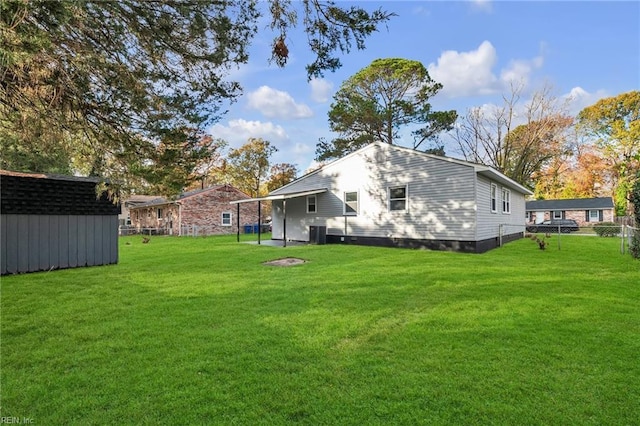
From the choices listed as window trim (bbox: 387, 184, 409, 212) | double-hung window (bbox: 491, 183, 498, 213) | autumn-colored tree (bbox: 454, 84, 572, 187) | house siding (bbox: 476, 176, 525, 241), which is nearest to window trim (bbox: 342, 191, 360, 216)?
window trim (bbox: 387, 184, 409, 212)

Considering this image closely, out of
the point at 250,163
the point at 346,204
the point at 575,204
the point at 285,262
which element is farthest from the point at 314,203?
the point at 575,204

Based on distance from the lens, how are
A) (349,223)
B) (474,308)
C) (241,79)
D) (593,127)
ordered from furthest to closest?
(593,127)
(349,223)
(241,79)
(474,308)

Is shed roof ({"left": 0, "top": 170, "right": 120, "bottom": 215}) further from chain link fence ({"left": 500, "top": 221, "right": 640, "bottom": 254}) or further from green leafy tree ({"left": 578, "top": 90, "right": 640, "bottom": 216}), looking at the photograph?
green leafy tree ({"left": 578, "top": 90, "right": 640, "bottom": 216})

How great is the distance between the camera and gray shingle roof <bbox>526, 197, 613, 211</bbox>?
31766mm

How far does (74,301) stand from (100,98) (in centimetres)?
308

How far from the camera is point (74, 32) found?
4348 millimetres

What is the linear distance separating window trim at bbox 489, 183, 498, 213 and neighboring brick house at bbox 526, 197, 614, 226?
24.3m

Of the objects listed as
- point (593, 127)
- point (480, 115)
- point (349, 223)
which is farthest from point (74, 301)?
point (593, 127)

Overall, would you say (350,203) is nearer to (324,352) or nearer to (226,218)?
(324,352)

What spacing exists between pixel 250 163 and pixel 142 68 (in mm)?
31378

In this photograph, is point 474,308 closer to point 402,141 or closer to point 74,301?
point 74,301

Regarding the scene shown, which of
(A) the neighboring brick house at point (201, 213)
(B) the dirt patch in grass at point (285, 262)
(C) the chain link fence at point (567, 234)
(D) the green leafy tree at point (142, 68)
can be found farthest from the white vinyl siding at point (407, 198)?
(A) the neighboring brick house at point (201, 213)

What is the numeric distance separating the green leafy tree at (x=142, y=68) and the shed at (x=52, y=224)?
2432 mm

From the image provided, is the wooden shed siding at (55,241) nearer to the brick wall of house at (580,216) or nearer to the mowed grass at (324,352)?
the mowed grass at (324,352)
